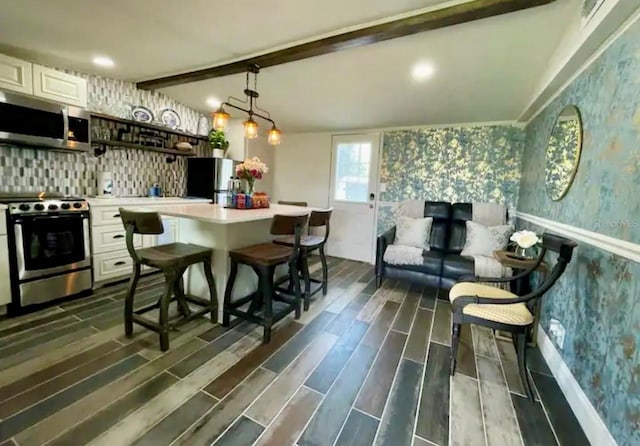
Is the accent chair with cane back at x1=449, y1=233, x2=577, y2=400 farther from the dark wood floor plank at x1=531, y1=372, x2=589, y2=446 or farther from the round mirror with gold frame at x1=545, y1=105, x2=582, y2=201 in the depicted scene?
the round mirror with gold frame at x1=545, y1=105, x2=582, y2=201

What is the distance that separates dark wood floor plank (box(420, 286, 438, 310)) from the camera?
3.06 meters

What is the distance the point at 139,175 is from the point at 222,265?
244cm

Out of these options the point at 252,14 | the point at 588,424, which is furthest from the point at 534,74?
the point at 588,424

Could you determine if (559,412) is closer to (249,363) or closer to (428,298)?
(428,298)

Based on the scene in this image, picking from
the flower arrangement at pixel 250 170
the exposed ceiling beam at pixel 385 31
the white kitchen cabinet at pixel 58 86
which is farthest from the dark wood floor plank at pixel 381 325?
the white kitchen cabinet at pixel 58 86

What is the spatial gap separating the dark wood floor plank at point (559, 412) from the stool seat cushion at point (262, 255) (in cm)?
186

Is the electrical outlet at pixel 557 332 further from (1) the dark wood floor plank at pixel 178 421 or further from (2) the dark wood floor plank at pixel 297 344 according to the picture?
(1) the dark wood floor plank at pixel 178 421

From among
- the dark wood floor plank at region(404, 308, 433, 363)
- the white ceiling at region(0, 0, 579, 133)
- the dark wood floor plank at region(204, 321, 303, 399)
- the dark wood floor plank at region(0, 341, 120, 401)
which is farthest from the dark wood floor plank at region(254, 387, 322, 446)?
the white ceiling at region(0, 0, 579, 133)

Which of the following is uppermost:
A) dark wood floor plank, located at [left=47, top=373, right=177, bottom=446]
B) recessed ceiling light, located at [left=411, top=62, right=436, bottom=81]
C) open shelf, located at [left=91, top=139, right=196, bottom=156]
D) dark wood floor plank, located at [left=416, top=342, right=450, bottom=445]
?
recessed ceiling light, located at [left=411, top=62, right=436, bottom=81]

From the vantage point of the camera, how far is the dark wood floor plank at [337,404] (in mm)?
1396

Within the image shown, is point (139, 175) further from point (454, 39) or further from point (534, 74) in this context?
point (534, 74)

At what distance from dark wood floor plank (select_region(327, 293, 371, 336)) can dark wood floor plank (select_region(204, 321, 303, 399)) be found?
29 cm

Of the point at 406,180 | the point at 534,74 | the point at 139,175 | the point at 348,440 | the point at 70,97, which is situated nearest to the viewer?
the point at 348,440

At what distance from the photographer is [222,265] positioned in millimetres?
2451
